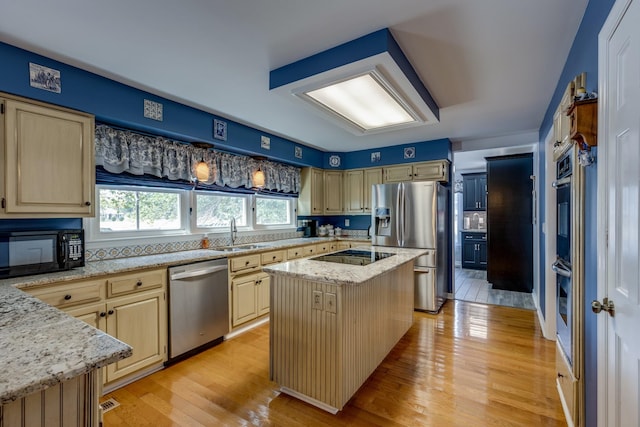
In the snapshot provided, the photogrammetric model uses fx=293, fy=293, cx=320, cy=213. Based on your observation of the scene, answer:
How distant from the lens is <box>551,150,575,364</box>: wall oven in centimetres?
177

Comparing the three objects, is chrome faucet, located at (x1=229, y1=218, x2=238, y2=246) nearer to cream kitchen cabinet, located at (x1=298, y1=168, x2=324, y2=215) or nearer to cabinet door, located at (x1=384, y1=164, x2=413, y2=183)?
cream kitchen cabinet, located at (x1=298, y1=168, x2=324, y2=215)

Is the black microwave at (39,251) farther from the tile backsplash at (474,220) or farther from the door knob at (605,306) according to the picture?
the tile backsplash at (474,220)

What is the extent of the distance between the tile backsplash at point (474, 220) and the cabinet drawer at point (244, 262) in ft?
17.4

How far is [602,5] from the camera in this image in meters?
1.31

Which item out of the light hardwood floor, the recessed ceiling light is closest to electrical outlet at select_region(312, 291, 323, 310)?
the light hardwood floor

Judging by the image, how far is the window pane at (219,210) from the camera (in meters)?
3.54

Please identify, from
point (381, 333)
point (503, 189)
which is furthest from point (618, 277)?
point (503, 189)

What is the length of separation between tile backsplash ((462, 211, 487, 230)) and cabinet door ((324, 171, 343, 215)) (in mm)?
3394

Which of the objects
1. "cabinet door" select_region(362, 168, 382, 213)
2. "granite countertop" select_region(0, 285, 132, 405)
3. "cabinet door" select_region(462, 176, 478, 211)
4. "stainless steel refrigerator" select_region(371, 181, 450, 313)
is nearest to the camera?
"granite countertop" select_region(0, 285, 132, 405)

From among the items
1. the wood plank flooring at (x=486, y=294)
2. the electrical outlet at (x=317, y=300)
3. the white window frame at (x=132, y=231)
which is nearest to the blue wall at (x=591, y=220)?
the electrical outlet at (x=317, y=300)

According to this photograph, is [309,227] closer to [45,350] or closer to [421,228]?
[421,228]

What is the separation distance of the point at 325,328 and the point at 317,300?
0.59 ft

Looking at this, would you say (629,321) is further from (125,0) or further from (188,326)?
(188,326)

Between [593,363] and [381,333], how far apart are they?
1.33 meters
